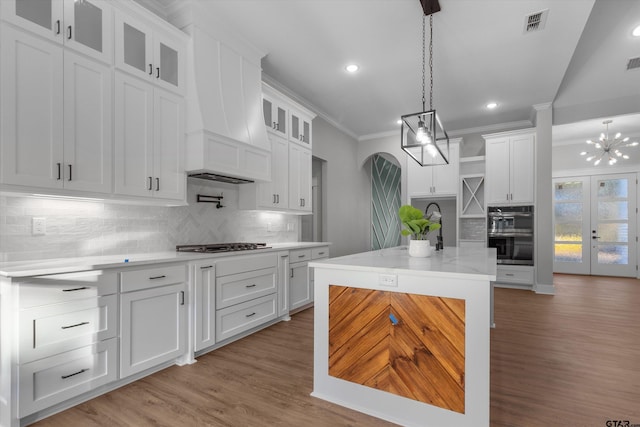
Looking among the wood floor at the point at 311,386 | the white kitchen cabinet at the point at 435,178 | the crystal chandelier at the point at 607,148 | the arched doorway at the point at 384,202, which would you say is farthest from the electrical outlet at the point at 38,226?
the crystal chandelier at the point at 607,148

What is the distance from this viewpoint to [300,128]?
4547 mm

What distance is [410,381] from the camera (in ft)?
6.02

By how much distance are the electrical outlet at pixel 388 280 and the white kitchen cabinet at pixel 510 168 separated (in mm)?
4654

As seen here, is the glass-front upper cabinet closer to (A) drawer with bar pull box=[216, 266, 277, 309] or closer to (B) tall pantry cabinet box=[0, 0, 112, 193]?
(B) tall pantry cabinet box=[0, 0, 112, 193]

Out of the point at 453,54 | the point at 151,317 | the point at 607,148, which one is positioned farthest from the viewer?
the point at 607,148

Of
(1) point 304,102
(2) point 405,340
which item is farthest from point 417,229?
(1) point 304,102

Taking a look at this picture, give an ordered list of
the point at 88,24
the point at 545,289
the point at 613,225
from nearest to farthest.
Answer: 1. the point at 88,24
2. the point at 545,289
3. the point at 613,225

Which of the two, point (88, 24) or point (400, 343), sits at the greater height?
point (88, 24)

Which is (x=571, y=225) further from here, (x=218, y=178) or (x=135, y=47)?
(x=135, y=47)

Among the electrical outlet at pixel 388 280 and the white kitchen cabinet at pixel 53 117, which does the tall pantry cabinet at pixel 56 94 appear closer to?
the white kitchen cabinet at pixel 53 117

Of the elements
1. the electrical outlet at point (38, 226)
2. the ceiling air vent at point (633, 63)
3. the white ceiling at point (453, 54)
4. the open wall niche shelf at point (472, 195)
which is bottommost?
the electrical outlet at point (38, 226)

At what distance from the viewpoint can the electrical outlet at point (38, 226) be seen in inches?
87.2

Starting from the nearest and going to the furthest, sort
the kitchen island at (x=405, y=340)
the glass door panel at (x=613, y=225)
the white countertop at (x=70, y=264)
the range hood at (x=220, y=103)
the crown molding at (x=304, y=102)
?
the kitchen island at (x=405, y=340) < the white countertop at (x=70, y=264) < the range hood at (x=220, y=103) < the crown molding at (x=304, y=102) < the glass door panel at (x=613, y=225)

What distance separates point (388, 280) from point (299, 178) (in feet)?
9.40
